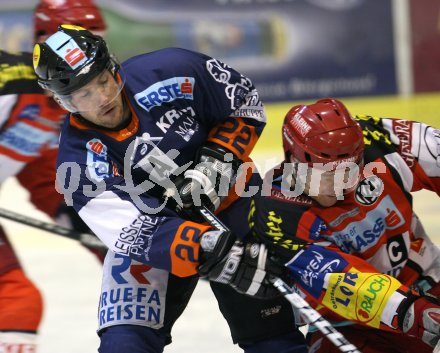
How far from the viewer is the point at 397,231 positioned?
3.08 meters

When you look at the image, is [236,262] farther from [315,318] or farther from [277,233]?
[315,318]

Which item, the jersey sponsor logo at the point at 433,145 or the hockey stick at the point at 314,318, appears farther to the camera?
the jersey sponsor logo at the point at 433,145

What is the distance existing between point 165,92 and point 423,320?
45.4 inches

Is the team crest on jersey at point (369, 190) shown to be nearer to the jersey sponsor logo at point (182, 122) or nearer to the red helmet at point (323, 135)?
the red helmet at point (323, 135)

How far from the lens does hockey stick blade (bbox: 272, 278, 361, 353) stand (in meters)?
2.86

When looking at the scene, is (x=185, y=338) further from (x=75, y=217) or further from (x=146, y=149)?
(x=146, y=149)

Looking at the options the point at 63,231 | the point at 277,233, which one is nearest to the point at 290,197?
the point at 277,233

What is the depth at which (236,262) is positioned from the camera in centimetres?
293

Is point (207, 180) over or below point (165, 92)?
below

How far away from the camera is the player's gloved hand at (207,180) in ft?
10.5

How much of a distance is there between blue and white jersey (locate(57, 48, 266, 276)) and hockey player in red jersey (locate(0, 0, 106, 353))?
0.39 metres

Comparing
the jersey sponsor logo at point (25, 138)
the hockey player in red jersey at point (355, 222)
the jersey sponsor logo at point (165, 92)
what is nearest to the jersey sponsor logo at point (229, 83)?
the jersey sponsor logo at point (165, 92)

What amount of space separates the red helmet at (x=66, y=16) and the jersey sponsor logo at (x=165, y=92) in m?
0.95

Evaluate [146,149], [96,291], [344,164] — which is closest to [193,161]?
[146,149]
